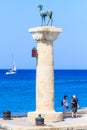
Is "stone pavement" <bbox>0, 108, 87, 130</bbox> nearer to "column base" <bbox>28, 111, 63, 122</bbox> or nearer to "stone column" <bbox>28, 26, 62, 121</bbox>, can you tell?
"column base" <bbox>28, 111, 63, 122</bbox>

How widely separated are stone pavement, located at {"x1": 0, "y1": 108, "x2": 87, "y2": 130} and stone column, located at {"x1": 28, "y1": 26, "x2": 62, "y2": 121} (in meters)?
0.81

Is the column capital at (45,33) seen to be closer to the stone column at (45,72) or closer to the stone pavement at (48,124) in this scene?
the stone column at (45,72)

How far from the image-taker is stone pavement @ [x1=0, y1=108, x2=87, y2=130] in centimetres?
2673

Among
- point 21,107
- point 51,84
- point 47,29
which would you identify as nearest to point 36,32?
point 47,29

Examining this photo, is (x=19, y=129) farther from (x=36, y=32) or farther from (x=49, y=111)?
(x=36, y=32)

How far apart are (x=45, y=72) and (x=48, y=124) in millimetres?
2970

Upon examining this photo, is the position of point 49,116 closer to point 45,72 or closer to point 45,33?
point 45,72

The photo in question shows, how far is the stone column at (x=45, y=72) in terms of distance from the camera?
97.7 ft

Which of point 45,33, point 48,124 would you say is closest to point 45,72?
point 45,33

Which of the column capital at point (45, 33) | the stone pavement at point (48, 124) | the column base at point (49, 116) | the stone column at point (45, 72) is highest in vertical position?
the column capital at point (45, 33)

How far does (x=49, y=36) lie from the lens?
2994cm

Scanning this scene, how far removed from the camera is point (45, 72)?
29859 millimetres

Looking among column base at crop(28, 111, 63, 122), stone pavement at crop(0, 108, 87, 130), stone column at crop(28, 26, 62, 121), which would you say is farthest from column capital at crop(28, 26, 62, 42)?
stone pavement at crop(0, 108, 87, 130)

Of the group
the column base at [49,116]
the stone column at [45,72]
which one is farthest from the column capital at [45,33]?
the column base at [49,116]
